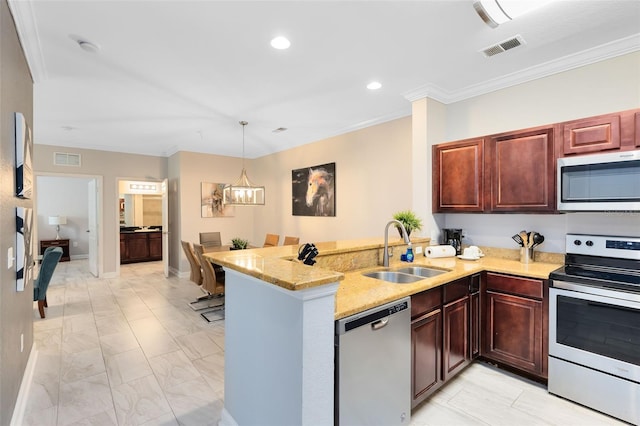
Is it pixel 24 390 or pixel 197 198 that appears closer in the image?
pixel 24 390

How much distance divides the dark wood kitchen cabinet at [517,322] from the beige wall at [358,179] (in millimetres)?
1695

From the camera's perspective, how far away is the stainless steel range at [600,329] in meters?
2.03

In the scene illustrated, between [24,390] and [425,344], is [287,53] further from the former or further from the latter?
[24,390]

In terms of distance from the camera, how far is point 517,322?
8.39 feet

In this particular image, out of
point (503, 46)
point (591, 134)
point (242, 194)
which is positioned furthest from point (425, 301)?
point (242, 194)

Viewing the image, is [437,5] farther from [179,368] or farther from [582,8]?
[179,368]

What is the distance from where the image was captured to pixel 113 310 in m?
4.48

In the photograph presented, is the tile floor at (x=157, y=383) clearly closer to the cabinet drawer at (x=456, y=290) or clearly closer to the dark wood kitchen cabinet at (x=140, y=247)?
the cabinet drawer at (x=456, y=290)

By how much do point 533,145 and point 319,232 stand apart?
11.7 ft

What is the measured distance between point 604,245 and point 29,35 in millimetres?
4773

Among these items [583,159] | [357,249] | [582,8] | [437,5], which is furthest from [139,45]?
[583,159]

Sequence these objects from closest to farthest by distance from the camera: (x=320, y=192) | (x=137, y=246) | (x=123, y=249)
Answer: (x=320, y=192) → (x=123, y=249) → (x=137, y=246)

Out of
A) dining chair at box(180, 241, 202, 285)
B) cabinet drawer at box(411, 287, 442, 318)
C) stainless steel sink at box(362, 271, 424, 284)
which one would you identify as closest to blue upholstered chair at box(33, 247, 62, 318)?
dining chair at box(180, 241, 202, 285)

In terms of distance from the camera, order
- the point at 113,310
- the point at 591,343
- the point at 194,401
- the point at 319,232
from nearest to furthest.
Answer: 1. the point at 591,343
2. the point at 194,401
3. the point at 113,310
4. the point at 319,232
